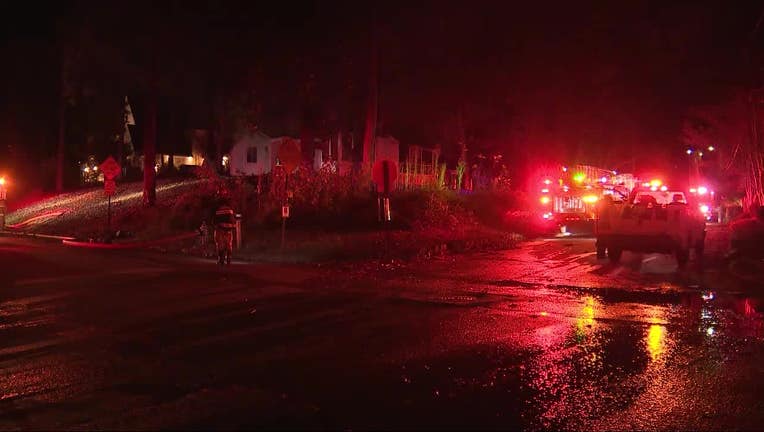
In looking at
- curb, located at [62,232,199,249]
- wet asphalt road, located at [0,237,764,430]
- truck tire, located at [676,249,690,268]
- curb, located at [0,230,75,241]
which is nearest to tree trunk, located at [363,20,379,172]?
curb, located at [62,232,199,249]

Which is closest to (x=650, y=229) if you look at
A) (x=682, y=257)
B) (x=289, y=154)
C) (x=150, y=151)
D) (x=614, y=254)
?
(x=682, y=257)

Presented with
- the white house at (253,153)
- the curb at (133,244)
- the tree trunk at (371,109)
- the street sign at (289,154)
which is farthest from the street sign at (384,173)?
the white house at (253,153)

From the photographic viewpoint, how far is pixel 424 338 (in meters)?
8.27

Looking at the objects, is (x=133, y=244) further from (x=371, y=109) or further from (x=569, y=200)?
(x=569, y=200)

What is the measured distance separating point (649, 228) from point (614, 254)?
1336 millimetres

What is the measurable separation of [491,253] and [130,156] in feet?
155

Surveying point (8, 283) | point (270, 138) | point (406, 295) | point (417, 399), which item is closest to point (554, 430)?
point (417, 399)

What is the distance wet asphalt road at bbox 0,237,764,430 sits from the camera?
5484mm

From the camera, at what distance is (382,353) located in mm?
7504

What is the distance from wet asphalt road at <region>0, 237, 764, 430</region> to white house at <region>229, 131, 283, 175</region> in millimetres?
36010

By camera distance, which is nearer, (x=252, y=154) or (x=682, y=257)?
(x=682, y=257)

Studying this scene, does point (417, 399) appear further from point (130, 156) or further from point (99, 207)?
point (130, 156)

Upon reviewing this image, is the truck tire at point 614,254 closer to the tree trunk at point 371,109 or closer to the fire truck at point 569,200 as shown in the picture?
the fire truck at point 569,200

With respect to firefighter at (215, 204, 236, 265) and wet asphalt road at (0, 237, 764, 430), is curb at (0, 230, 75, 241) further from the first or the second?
wet asphalt road at (0, 237, 764, 430)
